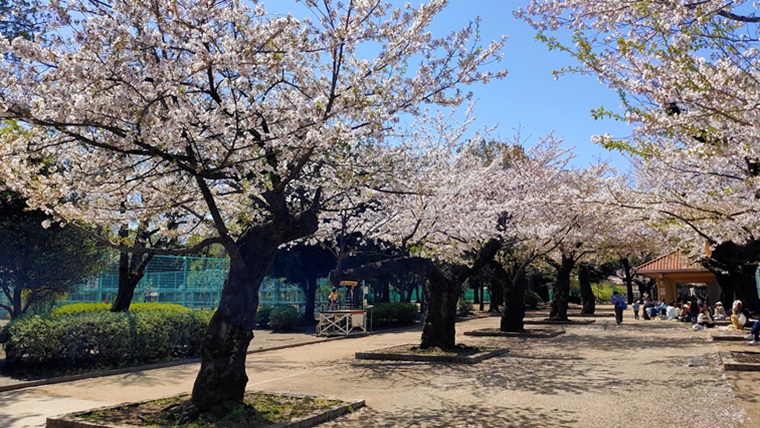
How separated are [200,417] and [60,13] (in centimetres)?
494

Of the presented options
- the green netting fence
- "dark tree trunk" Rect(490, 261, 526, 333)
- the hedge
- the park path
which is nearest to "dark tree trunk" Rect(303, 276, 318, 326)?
the green netting fence

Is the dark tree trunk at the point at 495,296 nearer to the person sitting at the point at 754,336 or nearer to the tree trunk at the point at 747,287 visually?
the tree trunk at the point at 747,287

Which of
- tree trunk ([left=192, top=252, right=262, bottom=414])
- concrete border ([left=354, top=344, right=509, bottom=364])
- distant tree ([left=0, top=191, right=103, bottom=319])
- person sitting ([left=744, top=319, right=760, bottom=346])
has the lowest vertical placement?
concrete border ([left=354, top=344, right=509, bottom=364])

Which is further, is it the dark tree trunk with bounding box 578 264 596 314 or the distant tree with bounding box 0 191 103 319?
the dark tree trunk with bounding box 578 264 596 314

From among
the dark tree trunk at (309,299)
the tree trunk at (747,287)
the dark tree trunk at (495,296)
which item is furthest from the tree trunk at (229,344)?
the dark tree trunk at (495,296)

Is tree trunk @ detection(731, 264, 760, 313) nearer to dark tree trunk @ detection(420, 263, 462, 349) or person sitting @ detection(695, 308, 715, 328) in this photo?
person sitting @ detection(695, 308, 715, 328)

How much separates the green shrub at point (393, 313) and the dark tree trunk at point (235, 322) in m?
18.9

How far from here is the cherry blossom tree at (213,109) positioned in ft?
21.3

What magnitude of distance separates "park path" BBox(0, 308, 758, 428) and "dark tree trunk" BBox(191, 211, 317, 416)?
1588mm

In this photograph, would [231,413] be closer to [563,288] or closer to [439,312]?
[439,312]

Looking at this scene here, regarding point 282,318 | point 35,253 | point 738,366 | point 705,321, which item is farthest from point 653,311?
point 35,253

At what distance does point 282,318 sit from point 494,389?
15.6 m

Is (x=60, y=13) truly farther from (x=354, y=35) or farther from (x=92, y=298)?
(x=92, y=298)

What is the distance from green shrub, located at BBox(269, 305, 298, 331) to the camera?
24.1 metres
